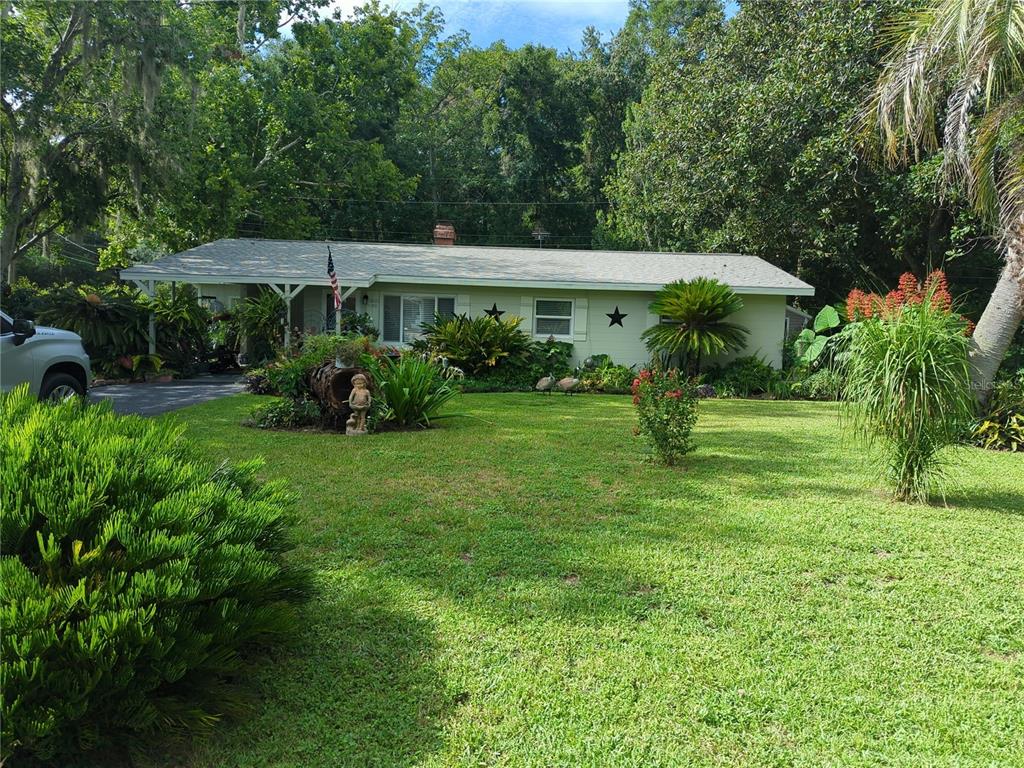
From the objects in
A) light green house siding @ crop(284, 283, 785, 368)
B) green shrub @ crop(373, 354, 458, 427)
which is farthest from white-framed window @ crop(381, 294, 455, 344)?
green shrub @ crop(373, 354, 458, 427)

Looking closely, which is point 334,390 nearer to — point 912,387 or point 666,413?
point 666,413

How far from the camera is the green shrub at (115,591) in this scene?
219cm

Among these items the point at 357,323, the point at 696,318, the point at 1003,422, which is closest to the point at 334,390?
the point at 357,323

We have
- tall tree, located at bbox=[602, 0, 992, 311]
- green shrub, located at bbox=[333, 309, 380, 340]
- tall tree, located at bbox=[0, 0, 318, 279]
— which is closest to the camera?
tall tree, located at bbox=[0, 0, 318, 279]

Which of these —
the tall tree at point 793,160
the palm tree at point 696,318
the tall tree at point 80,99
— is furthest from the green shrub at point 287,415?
the tall tree at point 793,160

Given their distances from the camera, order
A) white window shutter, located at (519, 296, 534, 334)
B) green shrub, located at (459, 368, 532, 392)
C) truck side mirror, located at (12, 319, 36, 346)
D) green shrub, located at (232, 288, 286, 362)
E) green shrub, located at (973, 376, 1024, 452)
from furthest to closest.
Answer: white window shutter, located at (519, 296, 534, 334) < green shrub, located at (232, 288, 286, 362) < green shrub, located at (459, 368, 532, 392) < green shrub, located at (973, 376, 1024, 452) < truck side mirror, located at (12, 319, 36, 346)

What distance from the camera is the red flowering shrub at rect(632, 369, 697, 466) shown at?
7.10 metres

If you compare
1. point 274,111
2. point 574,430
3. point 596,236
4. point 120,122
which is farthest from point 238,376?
point 596,236

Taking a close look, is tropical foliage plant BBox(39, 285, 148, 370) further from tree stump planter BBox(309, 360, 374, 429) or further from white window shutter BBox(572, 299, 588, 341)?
white window shutter BBox(572, 299, 588, 341)

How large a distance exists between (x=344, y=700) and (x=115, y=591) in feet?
3.26

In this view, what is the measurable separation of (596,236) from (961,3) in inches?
923

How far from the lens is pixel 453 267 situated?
17.0 metres

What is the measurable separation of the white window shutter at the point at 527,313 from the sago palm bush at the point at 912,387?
10.9 metres

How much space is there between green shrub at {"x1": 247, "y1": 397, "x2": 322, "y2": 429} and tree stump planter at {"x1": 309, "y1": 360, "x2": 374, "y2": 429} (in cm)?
14
